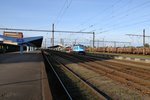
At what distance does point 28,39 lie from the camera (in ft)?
206

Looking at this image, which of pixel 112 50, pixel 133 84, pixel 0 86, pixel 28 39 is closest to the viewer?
pixel 0 86

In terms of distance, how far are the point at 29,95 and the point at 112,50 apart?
8432 cm

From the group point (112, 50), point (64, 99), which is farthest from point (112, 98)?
point (112, 50)

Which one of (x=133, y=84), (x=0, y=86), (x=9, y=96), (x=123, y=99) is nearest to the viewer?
(x=9, y=96)

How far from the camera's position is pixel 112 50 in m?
93.4

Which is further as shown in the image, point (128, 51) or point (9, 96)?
point (128, 51)

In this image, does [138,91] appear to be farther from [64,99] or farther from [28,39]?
[28,39]

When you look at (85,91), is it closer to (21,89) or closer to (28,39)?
(21,89)

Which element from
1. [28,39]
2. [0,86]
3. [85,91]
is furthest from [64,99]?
[28,39]

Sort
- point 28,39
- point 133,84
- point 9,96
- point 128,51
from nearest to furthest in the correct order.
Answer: point 9,96 < point 133,84 < point 28,39 < point 128,51

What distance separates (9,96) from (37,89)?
5.90 ft

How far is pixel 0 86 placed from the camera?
1241 cm

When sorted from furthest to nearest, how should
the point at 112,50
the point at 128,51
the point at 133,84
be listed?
the point at 112,50 → the point at 128,51 → the point at 133,84

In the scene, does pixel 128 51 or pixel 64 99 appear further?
pixel 128 51
